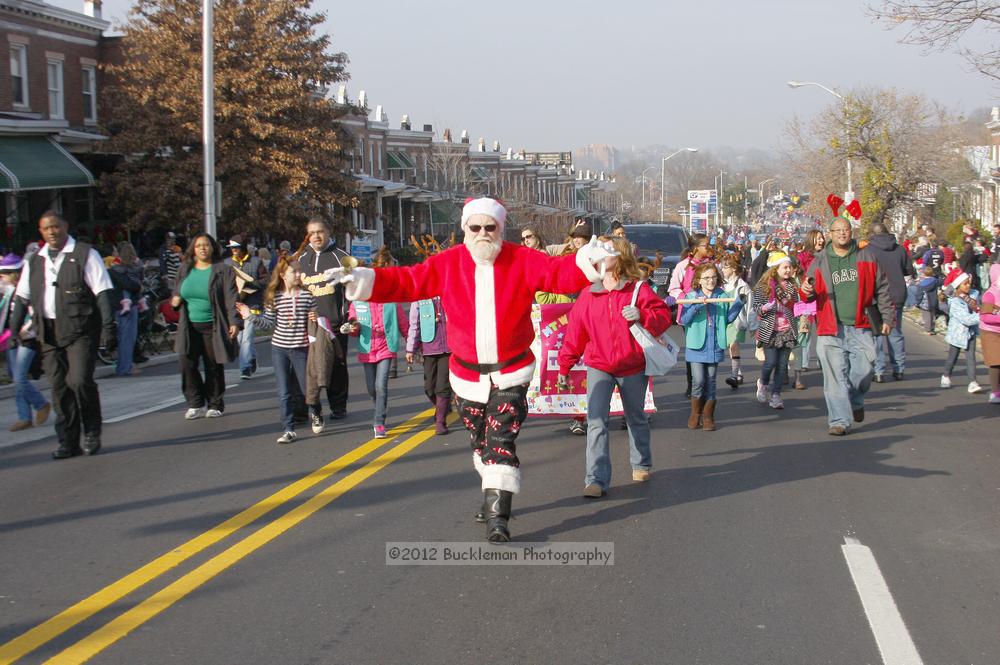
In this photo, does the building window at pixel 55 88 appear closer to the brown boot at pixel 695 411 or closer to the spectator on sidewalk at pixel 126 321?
the spectator on sidewalk at pixel 126 321

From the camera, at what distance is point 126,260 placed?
16.6 metres

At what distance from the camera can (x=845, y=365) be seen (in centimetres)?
1004

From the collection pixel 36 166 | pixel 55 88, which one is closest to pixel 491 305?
pixel 36 166

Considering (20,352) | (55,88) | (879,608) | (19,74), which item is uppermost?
(19,74)

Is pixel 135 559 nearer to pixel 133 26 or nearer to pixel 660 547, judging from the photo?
pixel 660 547

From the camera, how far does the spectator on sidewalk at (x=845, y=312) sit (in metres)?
9.95

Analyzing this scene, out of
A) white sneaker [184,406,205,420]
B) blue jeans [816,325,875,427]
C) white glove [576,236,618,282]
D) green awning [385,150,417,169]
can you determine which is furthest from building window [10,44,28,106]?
green awning [385,150,417,169]

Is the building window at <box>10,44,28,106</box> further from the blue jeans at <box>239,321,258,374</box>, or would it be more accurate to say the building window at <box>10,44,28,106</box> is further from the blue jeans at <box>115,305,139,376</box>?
the blue jeans at <box>239,321,258,374</box>

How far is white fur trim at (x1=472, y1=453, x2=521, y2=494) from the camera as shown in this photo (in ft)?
21.2

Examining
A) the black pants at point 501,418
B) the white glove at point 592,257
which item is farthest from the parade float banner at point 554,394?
the white glove at point 592,257

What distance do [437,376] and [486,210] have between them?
4061 mm

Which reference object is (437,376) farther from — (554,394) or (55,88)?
(55,88)

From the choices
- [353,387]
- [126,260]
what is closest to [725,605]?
[353,387]

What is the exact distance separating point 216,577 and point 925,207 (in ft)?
149
